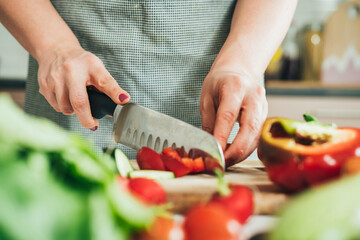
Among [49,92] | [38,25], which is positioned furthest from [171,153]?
[38,25]

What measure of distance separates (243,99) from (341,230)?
1.90 feet

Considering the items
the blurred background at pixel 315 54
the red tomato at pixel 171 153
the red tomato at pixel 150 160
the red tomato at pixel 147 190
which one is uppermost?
the red tomato at pixel 147 190

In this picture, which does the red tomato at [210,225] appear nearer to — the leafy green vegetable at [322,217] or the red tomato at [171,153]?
the leafy green vegetable at [322,217]

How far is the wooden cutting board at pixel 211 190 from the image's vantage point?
636mm

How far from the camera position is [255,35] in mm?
1024

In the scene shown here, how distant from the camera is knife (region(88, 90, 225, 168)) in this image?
2.60ft

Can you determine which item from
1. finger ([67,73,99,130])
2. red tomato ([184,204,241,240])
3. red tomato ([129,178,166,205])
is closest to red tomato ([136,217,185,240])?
red tomato ([184,204,241,240])

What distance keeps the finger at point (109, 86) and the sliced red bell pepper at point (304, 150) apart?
31 cm

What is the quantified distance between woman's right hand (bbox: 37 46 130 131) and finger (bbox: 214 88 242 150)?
203 mm

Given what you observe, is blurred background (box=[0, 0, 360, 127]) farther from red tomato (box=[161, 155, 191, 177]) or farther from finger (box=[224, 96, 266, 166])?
red tomato (box=[161, 155, 191, 177])

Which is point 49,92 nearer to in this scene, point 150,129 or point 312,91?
point 150,129

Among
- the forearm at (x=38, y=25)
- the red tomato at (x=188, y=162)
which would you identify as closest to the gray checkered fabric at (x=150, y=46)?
the forearm at (x=38, y=25)

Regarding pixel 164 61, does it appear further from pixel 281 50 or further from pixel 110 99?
pixel 281 50

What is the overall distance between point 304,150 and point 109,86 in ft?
1.42
